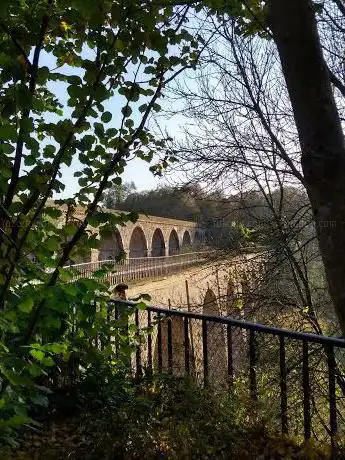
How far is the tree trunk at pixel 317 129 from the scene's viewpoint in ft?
4.29

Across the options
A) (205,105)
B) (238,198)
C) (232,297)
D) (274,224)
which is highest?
(205,105)

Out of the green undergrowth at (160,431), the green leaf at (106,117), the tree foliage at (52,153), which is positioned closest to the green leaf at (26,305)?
the tree foliage at (52,153)

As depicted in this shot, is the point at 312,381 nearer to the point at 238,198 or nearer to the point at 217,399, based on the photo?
the point at 238,198

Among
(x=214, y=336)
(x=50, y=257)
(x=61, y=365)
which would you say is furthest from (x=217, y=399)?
(x=214, y=336)

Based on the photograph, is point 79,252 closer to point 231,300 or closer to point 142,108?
point 142,108

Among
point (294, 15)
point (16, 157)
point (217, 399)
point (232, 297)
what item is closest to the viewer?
point (294, 15)

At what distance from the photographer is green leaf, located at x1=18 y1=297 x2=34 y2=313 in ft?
4.84

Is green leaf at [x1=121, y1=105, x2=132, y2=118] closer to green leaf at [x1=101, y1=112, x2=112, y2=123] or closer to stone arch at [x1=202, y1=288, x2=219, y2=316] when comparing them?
green leaf at [x1=101, y1=112, x2=112, y2=123]

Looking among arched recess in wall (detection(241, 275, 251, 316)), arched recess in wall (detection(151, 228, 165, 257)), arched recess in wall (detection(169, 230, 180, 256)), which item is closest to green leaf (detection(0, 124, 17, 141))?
arched recess in wall (detection(241, 275, 251, 316))

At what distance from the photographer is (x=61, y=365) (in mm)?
3324

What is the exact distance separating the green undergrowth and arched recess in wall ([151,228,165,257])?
3685cm

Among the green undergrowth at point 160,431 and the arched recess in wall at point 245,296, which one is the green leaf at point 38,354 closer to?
the green undergrowth at point 160,431

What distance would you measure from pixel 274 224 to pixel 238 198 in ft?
3.47

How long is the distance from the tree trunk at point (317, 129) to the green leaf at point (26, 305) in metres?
0.93
